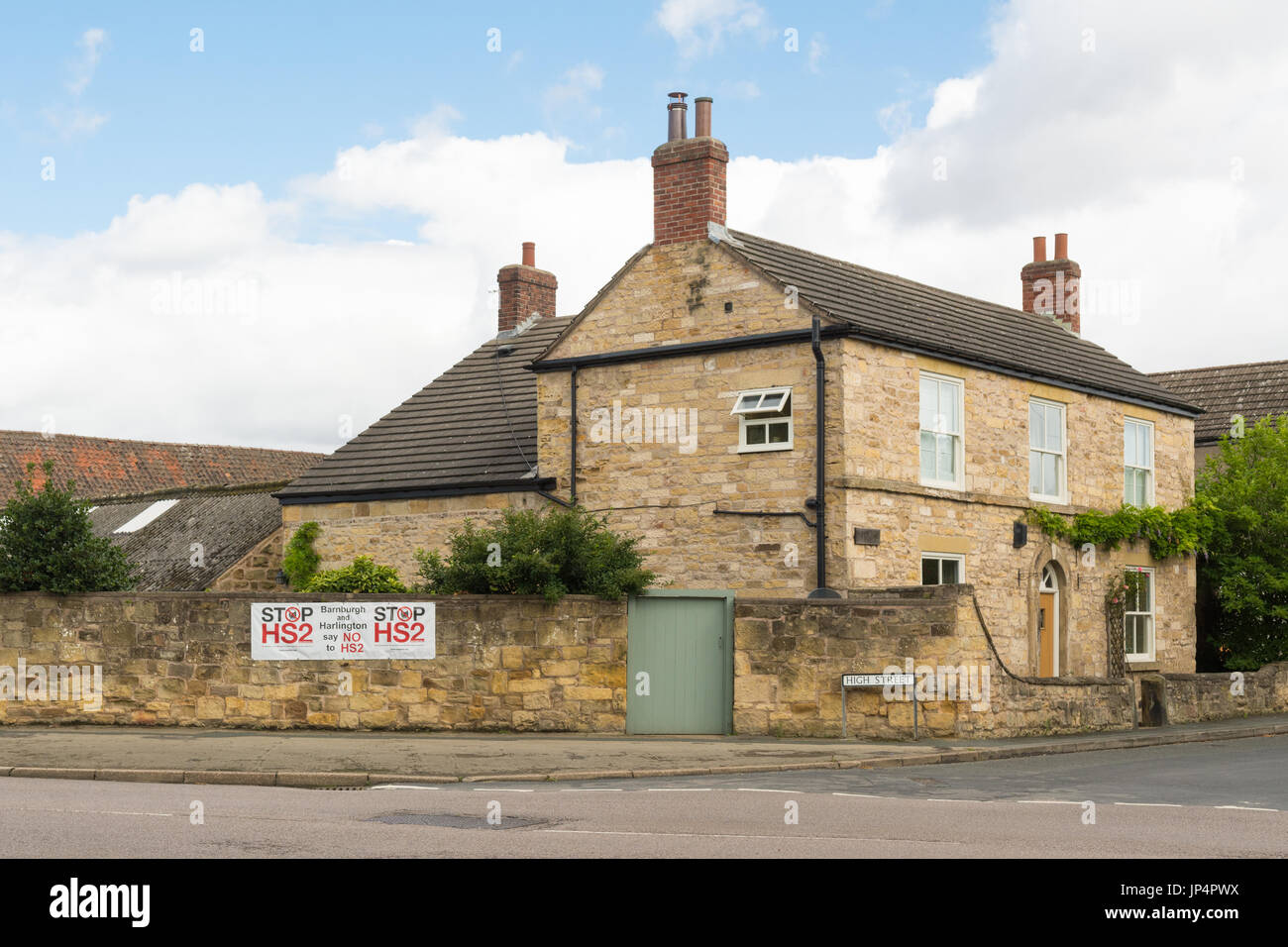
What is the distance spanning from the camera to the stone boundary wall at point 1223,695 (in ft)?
78.8

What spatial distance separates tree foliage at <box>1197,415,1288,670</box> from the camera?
29.2m

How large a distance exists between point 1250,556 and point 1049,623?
6248 mm

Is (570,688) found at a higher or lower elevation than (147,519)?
lower

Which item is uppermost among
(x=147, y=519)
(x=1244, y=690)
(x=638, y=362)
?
(x=638, y=362)

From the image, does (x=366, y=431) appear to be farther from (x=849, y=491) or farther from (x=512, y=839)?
(x=512, y=839)

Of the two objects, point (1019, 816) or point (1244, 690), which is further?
point (1244, 690)

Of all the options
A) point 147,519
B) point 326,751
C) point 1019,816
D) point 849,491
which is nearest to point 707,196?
point 849,491

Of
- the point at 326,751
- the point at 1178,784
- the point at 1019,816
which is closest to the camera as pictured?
the point at 1019,816

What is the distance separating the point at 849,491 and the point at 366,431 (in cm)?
1230

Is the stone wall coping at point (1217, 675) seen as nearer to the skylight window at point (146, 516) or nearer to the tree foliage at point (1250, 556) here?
the tree foliage at point (1250, 556)

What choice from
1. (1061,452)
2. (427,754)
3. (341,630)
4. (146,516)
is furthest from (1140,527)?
(146,516)

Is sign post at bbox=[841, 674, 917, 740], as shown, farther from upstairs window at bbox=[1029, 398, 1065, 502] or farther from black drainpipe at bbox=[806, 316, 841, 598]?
upstairs window at bbox=[1029, 398, 1065, 502]

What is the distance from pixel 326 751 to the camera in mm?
17094

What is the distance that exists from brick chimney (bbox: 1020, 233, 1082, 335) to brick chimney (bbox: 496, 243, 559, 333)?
11.2 m
